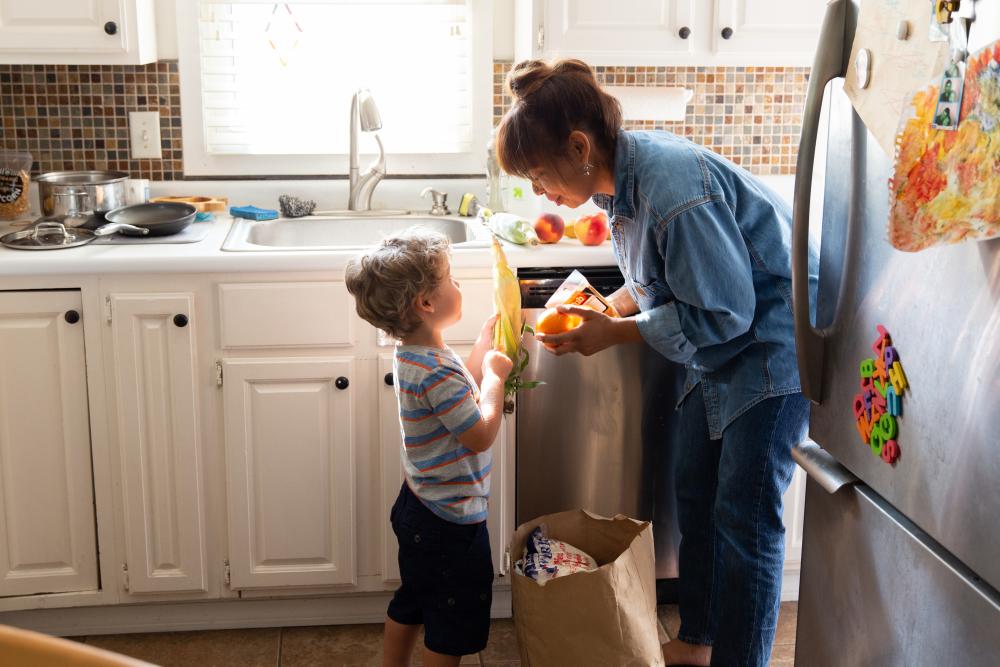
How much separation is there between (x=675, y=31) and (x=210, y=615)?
1.75 metres

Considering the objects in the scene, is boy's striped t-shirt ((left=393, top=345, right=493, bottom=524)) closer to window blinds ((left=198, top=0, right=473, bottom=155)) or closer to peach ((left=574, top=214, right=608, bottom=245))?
peach ((left=574, top=214, right=608, bottom=245))

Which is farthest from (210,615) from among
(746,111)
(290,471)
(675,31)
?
(746,111)

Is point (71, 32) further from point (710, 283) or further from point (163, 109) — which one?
point (710, 283)

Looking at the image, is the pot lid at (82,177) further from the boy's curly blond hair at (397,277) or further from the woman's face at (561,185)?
the woman's face at (561,185)

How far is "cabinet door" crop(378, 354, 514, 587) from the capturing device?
2389mm

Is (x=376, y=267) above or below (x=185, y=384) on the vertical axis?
above

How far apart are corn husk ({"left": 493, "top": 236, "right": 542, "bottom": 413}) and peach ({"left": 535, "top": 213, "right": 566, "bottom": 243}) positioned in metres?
0.24

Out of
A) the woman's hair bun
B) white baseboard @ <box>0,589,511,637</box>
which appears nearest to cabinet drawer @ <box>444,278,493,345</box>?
the woman's hair bun

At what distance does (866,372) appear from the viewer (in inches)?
56.2

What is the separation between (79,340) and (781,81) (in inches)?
73.5

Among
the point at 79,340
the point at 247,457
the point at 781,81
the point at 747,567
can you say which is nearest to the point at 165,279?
the point at 79,340

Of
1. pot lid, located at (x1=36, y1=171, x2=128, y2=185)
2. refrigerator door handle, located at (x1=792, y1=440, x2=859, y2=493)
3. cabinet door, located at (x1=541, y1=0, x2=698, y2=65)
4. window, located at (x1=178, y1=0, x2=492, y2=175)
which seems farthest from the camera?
window, located at (x1=178, y1=0, x2=492, y2=175)

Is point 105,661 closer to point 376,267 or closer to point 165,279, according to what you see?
point 376,267

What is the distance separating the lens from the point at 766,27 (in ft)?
8.46
